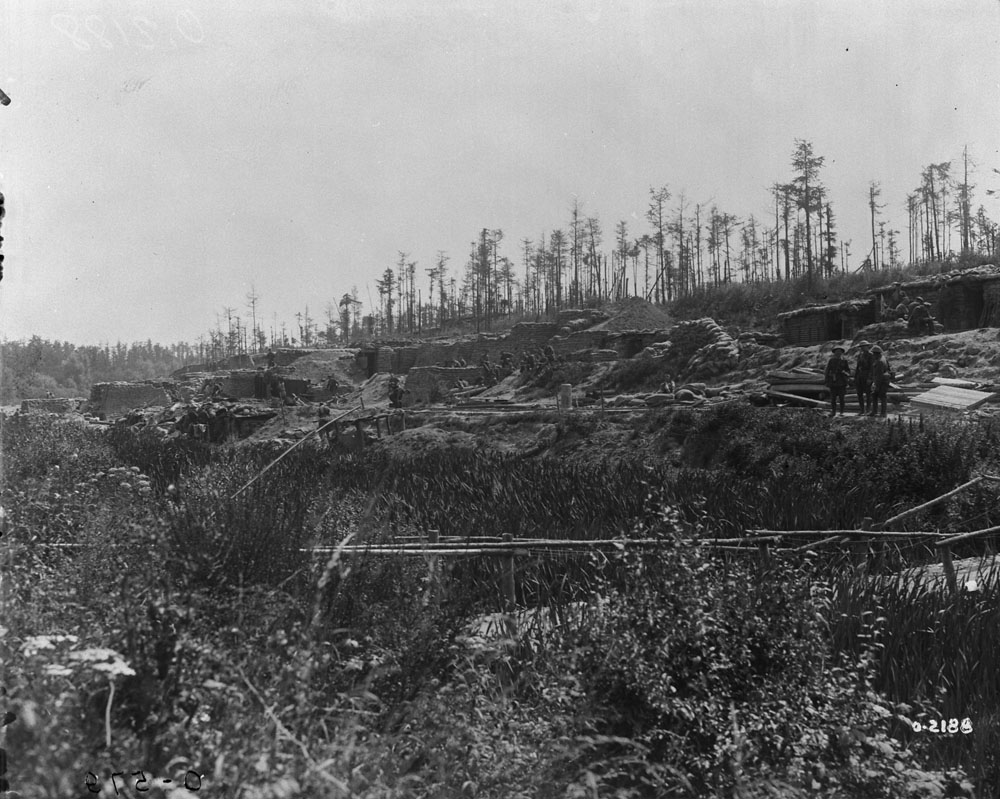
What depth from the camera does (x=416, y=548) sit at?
5.94m

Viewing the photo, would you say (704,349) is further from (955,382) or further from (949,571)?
(949,571)

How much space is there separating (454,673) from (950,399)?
53.5ft

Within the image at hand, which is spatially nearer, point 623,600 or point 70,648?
point 70,648

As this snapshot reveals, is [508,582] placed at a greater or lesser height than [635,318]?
lesser

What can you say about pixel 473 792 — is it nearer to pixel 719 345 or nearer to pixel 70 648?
pixel 70 648

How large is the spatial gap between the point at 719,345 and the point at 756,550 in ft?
80.0

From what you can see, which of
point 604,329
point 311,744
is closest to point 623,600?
point 311,744

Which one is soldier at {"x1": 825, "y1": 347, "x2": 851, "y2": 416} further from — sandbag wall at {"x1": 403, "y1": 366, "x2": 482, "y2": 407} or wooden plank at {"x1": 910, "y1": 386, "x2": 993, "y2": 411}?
sandbag wall at {"x1": 403, "y1": 366, "x2": 482, "y2": 407}

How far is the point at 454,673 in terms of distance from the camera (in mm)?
3734

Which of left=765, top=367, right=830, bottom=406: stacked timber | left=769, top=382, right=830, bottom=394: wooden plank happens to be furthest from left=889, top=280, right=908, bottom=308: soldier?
left=769, top=382, right=830, bottom=394: wooden plank

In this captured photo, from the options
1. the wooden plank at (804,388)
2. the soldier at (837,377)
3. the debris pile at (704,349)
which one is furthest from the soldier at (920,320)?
the soldier at (837,377)

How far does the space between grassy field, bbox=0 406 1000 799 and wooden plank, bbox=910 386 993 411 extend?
11.6 metres

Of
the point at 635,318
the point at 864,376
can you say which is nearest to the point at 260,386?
the point at 635,318

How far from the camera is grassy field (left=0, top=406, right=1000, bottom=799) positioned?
2570 millimetres
